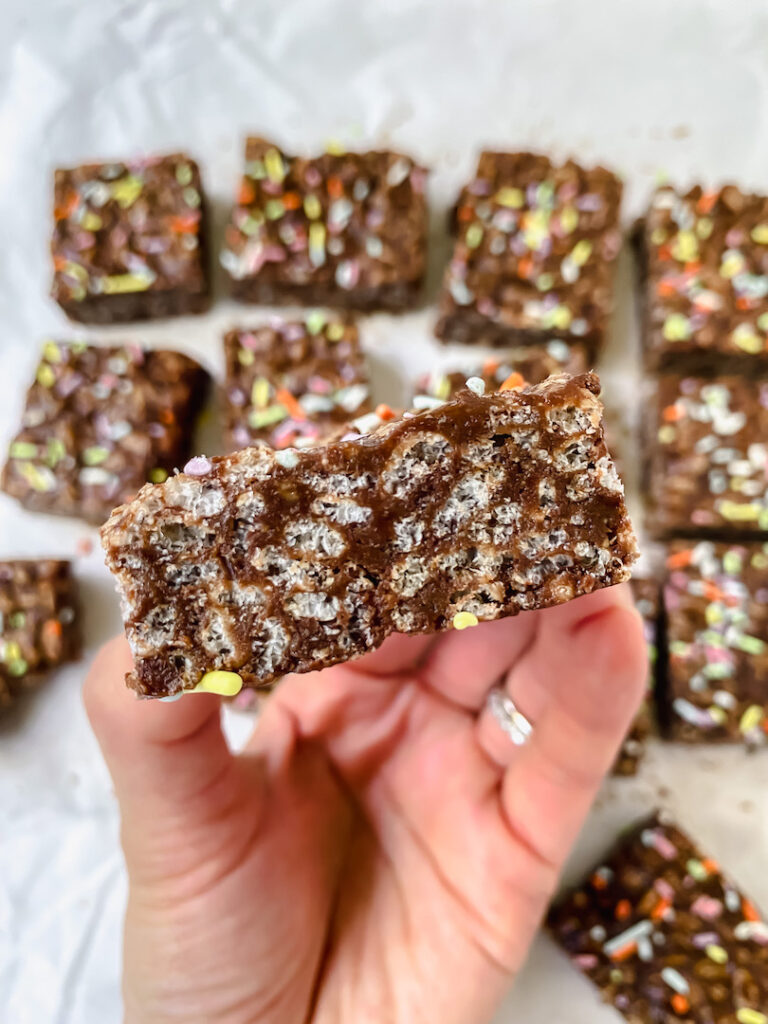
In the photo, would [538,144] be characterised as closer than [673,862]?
No

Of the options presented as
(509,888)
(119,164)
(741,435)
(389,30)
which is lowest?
(509,888)

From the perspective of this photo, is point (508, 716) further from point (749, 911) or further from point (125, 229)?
point (125, 229)

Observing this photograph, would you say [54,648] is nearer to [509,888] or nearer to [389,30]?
[509,888]

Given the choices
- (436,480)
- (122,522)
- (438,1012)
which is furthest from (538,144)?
(438,1012)

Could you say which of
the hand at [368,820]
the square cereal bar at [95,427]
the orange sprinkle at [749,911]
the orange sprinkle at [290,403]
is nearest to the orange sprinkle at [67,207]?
the square cereal bar at [95,427]

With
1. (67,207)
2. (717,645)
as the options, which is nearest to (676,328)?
(717,645)

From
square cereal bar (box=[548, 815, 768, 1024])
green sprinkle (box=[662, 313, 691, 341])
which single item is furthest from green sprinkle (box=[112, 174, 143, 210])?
square cereal bar (box=[548, 815, 768, 1024])

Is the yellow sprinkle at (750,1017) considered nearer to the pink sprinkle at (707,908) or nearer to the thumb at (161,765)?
the pink sprinkle at (707,908)

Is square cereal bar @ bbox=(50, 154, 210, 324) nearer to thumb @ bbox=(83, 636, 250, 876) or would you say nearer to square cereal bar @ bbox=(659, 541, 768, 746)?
thumb @ bbox=(83, 636, 250, 876)
